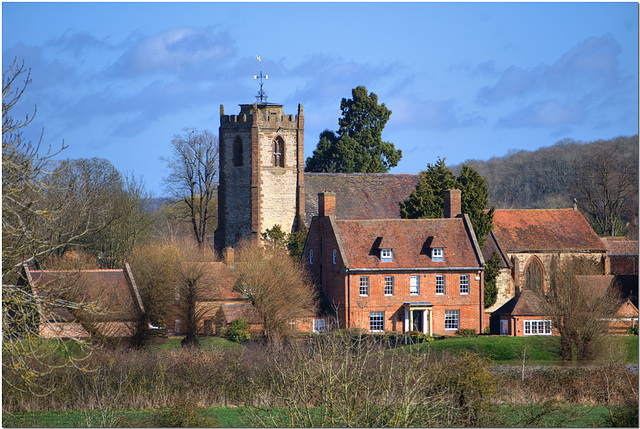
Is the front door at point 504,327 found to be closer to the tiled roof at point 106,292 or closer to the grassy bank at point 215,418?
the tiled roof at point 106,292

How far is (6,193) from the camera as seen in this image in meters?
15.6

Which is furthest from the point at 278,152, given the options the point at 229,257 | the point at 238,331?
the point at 238,331

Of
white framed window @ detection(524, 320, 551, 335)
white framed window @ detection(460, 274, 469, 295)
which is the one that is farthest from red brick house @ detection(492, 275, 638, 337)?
white framed window @ detection(460, 274, 469, 295)

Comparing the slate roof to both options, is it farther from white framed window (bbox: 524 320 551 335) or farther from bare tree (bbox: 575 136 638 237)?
bare tree (bbox: 575 136 638 237)

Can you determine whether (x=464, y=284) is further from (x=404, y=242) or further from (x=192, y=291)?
(x=192, y=291)

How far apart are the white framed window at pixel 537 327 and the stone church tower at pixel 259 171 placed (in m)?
20.8

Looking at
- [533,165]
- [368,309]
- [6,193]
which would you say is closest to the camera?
[6,193]

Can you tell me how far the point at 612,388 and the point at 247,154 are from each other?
39491 mm

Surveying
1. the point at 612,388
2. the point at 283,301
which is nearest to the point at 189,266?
the point at 283,301

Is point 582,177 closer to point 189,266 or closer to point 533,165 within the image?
point 533,165

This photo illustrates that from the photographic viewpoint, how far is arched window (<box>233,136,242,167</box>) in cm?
6131

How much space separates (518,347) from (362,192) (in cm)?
2583

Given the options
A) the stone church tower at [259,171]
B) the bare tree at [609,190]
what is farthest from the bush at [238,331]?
the bare tree at [609,190]

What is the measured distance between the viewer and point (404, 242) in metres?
48.0
